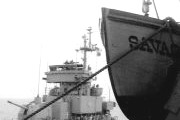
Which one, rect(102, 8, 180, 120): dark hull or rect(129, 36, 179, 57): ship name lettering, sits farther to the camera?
rect(129, 36, 179, 57): ship name lettering

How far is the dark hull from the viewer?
8.05m

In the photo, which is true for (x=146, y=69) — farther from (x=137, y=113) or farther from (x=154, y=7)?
(x=154, y=7)

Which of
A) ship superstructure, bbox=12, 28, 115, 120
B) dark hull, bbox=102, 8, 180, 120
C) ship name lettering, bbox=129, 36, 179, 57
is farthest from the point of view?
ship superstructure, bbox=12, 28, 115, 120

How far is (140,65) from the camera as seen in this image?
8281 mm

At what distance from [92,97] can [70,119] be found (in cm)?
227

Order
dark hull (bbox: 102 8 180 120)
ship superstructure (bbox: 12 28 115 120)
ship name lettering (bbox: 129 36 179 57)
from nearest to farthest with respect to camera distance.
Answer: dark hull (bbox: 102 8 180 120) < ship name lettering (bbox: 129 36 179 57) < ship superstructure (bbox: 12 28 115 120)

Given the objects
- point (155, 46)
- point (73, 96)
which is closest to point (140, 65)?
point (155, 46)

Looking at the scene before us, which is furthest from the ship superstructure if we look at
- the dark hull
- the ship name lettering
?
the ship name lettering

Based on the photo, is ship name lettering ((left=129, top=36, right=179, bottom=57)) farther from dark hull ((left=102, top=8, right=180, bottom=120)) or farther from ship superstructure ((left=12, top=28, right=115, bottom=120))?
ship superstructure ((left=12, top=28, right=115, bottom=120))

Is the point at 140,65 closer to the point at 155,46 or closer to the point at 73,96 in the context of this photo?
the point at 155,46

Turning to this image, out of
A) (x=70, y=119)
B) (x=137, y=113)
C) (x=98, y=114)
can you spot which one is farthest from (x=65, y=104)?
(x=137, y=113)

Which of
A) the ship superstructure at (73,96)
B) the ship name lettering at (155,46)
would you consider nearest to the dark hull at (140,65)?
the ship name lettering at (155,46)

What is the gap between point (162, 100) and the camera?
8.45 metres

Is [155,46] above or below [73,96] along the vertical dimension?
above
